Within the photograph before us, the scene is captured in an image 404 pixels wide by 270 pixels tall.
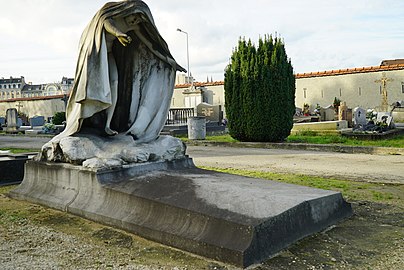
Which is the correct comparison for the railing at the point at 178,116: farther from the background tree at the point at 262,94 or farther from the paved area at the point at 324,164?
the paved area at the point at 324,164

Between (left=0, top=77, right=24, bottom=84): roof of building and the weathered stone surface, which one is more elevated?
(left=0, top=77, right=24, bottom=84): roof of building

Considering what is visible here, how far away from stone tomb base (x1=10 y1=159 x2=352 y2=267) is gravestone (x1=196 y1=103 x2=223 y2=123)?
17.7 metres

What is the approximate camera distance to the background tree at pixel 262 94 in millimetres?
12688

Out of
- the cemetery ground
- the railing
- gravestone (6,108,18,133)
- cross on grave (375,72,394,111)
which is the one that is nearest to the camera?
the cemetery ground

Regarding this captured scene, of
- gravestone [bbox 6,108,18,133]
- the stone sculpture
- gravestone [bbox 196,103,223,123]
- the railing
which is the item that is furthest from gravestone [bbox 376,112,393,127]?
gravestone [bbox 6,108,18,133]

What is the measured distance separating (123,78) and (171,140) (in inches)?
42.5

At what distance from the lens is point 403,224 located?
12.2 feet

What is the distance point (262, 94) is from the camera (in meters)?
12.8

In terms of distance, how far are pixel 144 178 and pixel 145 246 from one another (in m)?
1.09

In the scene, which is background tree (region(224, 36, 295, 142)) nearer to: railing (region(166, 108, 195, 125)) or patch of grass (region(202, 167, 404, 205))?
patch of grass (region(202, 167, 404, 205))

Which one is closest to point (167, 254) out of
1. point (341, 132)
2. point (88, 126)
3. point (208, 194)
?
point (208, 194)

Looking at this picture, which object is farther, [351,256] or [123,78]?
[123,78]

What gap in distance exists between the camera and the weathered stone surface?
449 centimetres

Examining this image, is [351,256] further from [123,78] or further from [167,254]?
[123,78]
